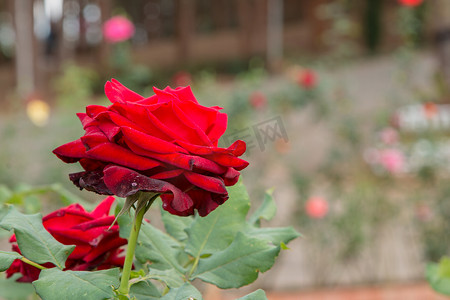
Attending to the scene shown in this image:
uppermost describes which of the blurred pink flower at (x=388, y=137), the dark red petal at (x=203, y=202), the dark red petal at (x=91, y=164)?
the dark red petal at (x=91, y=164)

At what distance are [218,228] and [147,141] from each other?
0.14 metres

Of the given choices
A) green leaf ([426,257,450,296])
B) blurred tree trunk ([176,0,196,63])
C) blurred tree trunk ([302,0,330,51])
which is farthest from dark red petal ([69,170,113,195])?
blurred tree trunk ([176,0,196,63])

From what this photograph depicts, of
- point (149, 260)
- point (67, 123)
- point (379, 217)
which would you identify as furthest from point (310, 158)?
point (149, 260)

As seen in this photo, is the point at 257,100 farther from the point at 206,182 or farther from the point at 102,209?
the point at 206,182

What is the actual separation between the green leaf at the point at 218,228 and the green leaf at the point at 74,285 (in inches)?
3.9

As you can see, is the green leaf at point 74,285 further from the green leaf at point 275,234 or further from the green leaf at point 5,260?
the green leaf at point 275,234

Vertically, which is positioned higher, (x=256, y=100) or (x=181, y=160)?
(x=181, y=160)

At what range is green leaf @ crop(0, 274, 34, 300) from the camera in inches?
18.6

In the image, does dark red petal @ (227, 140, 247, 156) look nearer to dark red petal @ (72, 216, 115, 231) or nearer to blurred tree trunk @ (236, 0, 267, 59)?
dark red petal @ (72, 216, 115, 231)

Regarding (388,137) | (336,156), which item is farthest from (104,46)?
(388,137)

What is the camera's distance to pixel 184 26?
34.8ft

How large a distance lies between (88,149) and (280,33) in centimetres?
1069

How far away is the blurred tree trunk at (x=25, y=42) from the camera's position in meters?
7.75

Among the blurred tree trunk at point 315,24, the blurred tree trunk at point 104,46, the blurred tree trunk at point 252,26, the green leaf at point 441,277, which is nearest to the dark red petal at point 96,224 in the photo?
the green leaf at point 441,277
